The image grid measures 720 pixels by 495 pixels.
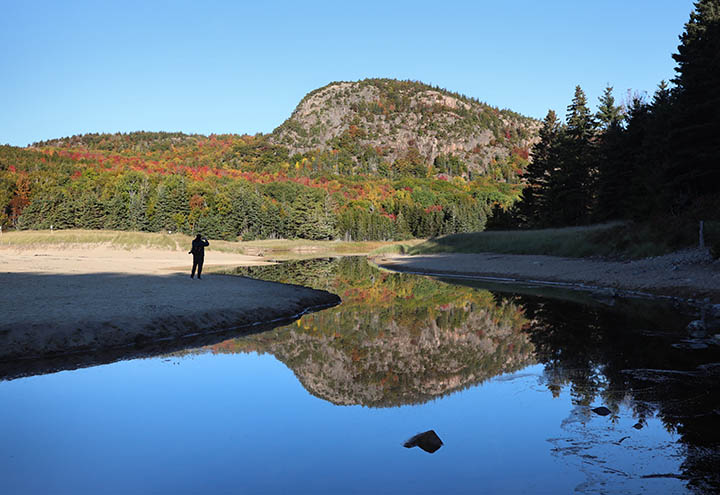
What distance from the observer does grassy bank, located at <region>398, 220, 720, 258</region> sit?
32.2m

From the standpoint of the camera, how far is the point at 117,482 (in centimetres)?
630

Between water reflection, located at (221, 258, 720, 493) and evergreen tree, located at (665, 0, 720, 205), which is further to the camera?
evergreen tree, located at (665, 0, 720, 205)

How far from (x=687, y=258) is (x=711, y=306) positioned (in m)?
9.74

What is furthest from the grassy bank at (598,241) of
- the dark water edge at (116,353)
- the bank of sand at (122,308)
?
the dark water edge at (116,353)

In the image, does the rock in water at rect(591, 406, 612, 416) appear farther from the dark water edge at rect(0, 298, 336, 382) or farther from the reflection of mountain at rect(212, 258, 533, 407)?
the dark water edge at rect(0, 298, 336, 382)

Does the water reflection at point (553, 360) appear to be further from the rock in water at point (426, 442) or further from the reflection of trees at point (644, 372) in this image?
the rock in water at point (426, 442)

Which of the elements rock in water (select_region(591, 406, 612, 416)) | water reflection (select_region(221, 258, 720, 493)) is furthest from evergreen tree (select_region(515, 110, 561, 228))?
rock in water (select_region(591, 406, 612, 416))

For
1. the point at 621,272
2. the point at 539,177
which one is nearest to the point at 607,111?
the point at 539,177

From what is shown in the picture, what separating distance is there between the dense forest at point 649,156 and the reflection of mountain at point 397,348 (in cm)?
2225

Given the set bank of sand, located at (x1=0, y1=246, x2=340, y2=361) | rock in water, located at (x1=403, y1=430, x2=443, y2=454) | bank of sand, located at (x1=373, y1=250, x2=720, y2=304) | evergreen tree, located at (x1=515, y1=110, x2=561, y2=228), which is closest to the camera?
rock in water, located at (x1=403, y1=430, x2=443, y2=454)

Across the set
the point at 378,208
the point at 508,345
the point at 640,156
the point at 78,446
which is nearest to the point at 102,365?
the point at 78,446

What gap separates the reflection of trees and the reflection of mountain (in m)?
→ 1.05

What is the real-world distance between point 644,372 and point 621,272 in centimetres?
2151

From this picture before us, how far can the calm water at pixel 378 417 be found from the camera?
21.1ft
